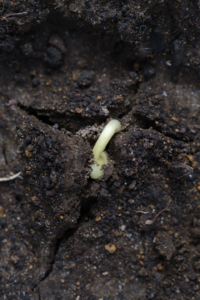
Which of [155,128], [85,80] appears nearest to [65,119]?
[85,80]

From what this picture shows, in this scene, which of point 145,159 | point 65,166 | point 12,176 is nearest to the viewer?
point 65,166

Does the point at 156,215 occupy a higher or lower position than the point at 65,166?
lower

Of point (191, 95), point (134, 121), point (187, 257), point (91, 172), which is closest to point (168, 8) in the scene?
point (191, 95)

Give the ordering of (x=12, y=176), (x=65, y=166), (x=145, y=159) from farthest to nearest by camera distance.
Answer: (x=12, y=176) → (x=145, y=159) → (x=65, y=166)

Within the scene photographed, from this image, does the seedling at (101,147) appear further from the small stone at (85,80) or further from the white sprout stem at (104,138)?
the small stone at (85,80)

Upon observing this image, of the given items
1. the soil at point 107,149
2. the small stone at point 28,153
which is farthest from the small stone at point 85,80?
the small stone at point 28,153

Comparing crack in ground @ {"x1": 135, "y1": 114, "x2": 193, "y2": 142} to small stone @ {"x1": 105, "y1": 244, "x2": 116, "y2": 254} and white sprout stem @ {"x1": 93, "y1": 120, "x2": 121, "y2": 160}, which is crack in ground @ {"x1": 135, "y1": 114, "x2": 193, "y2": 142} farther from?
small stone @ {"x1": 105, "y1": 244, "x2": 116, "y2": 254}

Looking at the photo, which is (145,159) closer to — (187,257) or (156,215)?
(156,215)
